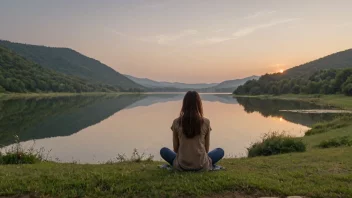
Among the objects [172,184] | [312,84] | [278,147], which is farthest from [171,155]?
[312,84]

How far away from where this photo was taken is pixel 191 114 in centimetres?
725

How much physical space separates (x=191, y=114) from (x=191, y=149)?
93 centimetres

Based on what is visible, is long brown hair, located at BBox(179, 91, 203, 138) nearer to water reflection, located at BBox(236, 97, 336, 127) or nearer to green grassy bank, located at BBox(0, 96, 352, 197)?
green grassy bank, located at BBox(0, 96, 352, 197)

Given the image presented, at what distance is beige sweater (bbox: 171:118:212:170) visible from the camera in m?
7.55

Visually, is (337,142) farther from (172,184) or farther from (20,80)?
(20,80)

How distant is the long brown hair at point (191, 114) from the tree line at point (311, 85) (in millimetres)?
85843

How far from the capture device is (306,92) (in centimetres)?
11238

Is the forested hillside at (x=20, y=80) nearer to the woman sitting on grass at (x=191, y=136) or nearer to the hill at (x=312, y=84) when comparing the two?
the hill at (x=312, y=84)

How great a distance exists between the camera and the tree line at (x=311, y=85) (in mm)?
93181

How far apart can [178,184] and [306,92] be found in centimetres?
11522

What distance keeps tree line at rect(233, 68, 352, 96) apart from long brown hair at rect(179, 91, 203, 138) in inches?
3380

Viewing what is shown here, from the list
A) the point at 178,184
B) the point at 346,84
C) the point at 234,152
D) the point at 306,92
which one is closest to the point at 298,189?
the point at 178,184

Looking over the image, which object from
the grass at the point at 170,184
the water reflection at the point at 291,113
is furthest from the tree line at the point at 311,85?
the grass at the point at 170,184

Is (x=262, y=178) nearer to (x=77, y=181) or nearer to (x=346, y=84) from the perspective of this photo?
(x=77, y=181)
